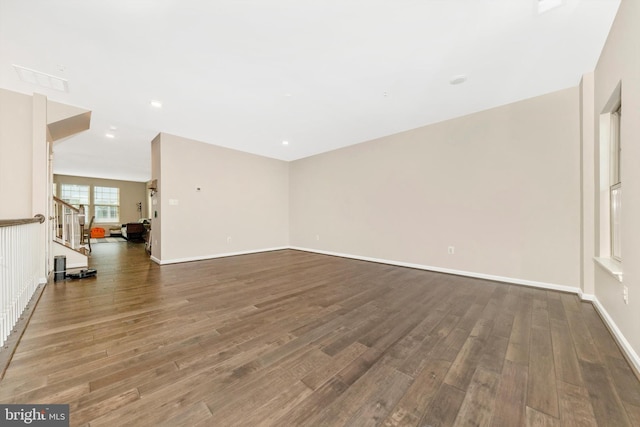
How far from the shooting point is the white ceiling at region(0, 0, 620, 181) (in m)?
1.92

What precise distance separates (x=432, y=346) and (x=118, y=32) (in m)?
3.87

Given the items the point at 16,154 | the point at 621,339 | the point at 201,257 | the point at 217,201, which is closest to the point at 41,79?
the point at 16,154

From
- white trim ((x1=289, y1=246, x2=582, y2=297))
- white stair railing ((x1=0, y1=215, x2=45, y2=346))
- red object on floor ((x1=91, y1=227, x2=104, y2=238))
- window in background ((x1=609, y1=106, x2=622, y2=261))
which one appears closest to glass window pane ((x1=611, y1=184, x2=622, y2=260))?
window in background ((x1=609, y1=106, x2=622, y2=261))

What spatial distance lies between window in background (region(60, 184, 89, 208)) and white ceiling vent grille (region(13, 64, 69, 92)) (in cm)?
990

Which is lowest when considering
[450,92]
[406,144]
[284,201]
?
[284,201]

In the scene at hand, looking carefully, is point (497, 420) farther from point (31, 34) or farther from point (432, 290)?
point (31, 34)

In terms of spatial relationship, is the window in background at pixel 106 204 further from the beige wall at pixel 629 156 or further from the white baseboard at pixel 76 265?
the beige wall at pixel 629 156

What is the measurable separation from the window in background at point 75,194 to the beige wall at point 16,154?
360 inches

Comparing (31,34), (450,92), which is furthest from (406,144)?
(31,34)

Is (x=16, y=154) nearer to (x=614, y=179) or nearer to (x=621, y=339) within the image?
(x=621, y=339)

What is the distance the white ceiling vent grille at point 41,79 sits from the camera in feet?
9.00

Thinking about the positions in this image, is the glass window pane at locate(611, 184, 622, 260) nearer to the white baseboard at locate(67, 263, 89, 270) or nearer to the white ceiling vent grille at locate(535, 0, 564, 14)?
the white ceiling vent grille at locate(535, 0, 564, 14)

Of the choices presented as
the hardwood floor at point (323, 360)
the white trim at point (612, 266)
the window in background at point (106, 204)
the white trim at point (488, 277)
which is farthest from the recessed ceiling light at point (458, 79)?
the window in background at point (106, 204)

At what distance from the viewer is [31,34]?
2.17 metres
